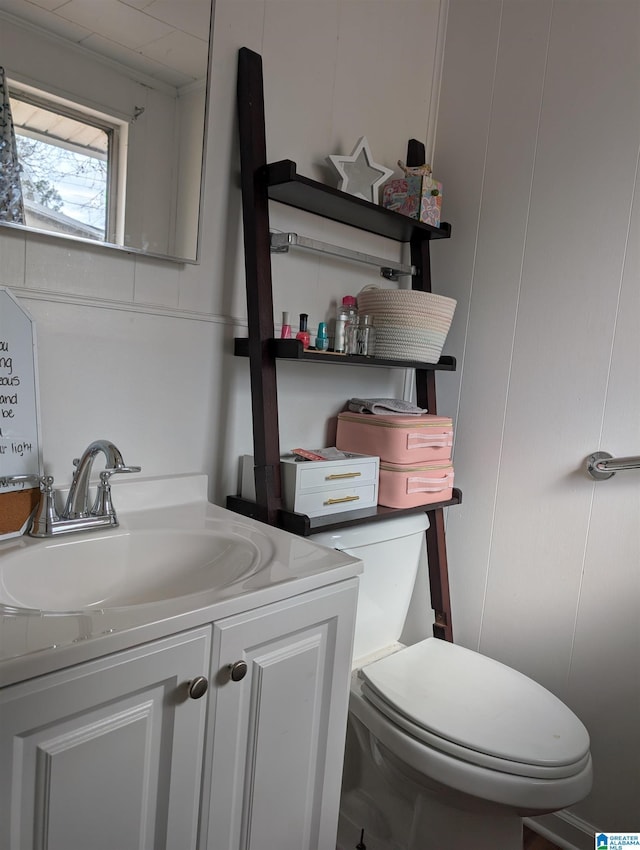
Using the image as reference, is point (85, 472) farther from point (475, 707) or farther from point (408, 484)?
point (475, 707)

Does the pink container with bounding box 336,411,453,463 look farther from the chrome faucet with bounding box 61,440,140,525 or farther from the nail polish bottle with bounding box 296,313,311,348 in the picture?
the chrome faucet with bounding box 61,440,140,525

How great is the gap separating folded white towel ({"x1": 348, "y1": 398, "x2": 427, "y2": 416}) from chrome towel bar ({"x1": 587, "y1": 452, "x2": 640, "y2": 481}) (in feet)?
1.34

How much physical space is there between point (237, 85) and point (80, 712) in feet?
3.83

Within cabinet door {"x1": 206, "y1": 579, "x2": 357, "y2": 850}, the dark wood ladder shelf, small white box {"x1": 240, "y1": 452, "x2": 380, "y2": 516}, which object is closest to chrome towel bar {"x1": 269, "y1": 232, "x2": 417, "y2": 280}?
the dark wood ladder shelf

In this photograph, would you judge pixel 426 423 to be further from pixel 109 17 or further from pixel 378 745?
pixel 109 17

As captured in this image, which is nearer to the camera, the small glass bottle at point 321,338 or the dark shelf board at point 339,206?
the dark shelf board at point 339,206

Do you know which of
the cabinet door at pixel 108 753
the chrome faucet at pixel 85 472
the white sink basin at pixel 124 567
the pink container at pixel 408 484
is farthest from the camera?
the pink container at pixel 408 484

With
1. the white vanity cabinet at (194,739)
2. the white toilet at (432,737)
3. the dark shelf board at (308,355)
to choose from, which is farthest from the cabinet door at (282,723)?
the dark shelf board at (308,355)

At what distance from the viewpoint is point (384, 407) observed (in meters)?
1.46

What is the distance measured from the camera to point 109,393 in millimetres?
1128

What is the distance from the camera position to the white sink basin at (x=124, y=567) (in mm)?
892

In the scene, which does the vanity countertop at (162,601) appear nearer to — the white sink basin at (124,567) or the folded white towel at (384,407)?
the white sink basin at (124,567)

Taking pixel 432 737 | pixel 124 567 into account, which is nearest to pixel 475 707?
pixel 432 737

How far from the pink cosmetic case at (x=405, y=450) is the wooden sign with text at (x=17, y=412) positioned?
2.40 ft
